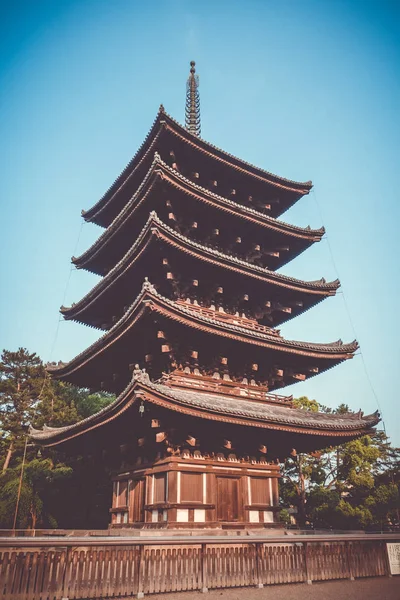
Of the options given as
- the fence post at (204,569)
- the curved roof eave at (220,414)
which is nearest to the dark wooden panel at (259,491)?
the curved roof eave at (220,414)

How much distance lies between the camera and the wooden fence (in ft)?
31.0

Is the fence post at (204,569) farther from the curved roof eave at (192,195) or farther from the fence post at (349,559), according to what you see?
the curved roof eave at (192,195)

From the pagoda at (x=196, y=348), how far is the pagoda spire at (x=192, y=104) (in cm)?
1012

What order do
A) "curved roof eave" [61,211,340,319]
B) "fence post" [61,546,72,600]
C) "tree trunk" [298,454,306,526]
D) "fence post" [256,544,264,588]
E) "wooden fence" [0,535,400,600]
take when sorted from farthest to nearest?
"tree trunk" [298,454,306,526] < "curved roof eave" [61,211,340,319] < "fence post" [256,544,264,588] < "fence post" [61,546,72,600] < "wooden fence" [0,535,400,600]

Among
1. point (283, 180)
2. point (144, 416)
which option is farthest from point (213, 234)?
point (144, 416)

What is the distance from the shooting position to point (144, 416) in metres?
14.9

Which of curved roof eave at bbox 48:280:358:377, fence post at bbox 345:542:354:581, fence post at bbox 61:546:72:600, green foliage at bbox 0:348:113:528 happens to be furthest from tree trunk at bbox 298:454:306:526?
fence post at bbox 61:546:72:600

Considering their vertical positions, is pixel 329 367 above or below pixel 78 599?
above

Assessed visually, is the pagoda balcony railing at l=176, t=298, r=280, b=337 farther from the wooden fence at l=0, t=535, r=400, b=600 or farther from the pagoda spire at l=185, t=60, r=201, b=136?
the pagoda spire at l=185, t=60, r=201, b=136

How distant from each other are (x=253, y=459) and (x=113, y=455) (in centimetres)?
645

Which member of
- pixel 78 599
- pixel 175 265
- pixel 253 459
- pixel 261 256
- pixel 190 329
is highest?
pixel 261 256

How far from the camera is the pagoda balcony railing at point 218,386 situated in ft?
54.3

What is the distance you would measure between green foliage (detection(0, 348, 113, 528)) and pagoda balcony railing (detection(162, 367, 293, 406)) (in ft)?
24.0

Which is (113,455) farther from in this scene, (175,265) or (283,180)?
(283,180)
